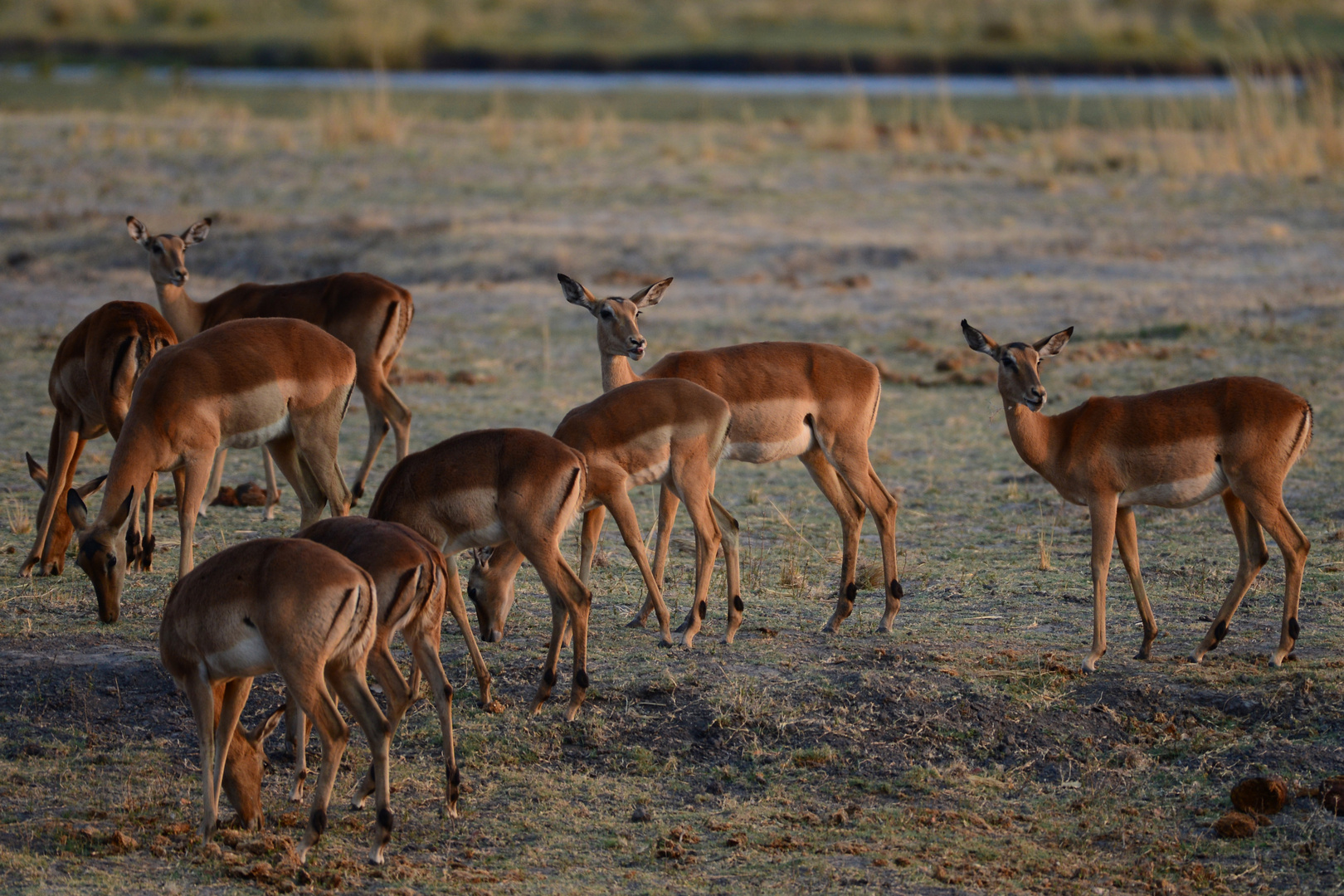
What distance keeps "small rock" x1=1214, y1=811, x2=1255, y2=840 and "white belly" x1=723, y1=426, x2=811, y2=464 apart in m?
3.04

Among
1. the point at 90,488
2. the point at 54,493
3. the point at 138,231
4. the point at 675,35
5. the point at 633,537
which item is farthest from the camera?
the point at 675,35

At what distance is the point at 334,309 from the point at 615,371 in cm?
296

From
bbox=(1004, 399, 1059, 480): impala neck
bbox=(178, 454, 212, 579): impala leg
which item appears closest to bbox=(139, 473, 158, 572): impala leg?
bbox=(178, 454, 212, 579): impala leg

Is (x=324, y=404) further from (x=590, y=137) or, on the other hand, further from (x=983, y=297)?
(x=590, y=137)

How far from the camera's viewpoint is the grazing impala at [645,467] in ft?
24.7

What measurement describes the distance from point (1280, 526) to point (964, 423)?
5.88 m

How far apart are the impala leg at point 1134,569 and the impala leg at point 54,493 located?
5.36 m

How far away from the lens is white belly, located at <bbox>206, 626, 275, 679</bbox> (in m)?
5.70

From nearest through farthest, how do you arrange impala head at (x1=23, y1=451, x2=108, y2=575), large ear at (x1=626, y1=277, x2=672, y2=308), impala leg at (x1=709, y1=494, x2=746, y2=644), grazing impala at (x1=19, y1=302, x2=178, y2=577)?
impala leg at (x1=709, y1=494, x2=746, y2=644), impala head at (x1=23, y1=451, x2=108, y2=575), grazing impala at (x1=19, y1=302, x2=178, y2=577), large ear at (x1=626, y1=277, x2=672, y2=308)

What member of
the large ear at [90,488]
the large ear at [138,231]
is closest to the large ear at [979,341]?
the large ear at [90,488]

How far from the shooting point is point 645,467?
7.79 metres

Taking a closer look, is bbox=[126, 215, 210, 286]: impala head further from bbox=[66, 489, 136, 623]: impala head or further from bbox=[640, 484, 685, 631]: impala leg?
bbox=[640, 484, 685, 631]: impala leg

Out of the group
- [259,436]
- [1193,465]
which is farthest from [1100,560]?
[259,436]

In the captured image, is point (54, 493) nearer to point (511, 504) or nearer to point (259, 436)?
point (259, 436)
